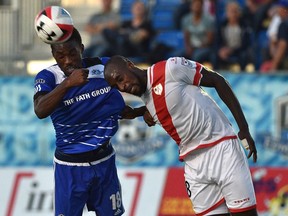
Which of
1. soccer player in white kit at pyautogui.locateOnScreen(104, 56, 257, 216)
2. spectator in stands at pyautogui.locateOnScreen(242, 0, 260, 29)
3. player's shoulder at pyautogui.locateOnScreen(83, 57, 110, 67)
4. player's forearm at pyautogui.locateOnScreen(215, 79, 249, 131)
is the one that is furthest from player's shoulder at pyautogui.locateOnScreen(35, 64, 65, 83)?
spectator in stands at pyautogui.locateOnScreen(242, 0, 260, 29)

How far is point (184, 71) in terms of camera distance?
25.5 ft

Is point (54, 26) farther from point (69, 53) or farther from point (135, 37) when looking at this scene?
point (135, 37)

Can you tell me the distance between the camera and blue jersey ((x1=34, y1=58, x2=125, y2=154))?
8.48 metres

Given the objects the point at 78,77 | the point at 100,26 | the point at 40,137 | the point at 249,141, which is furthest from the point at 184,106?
the point at 100,26

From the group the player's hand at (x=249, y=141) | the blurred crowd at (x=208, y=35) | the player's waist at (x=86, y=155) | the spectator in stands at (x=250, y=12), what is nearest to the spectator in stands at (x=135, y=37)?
the blurred crowd at (x=208, y=35)

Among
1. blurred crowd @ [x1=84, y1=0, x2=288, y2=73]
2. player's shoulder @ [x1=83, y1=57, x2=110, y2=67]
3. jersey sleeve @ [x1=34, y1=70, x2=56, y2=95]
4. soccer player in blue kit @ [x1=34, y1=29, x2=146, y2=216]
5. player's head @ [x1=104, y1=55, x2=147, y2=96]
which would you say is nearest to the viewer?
player's head @ [x1=104, y1=55, x2=147, y2=96]

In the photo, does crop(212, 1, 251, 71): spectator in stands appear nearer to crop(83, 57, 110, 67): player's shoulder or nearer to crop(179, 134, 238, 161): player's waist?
crop(83, 57, 110, 67): player's shoulder

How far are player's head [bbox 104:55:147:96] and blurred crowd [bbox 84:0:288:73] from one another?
6146 mm

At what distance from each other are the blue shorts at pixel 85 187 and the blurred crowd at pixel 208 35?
17.4 ft

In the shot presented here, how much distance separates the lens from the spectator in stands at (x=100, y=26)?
46.5 ft

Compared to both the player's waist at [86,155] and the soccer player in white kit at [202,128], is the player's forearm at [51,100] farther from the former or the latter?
the player's waist at [86,155]

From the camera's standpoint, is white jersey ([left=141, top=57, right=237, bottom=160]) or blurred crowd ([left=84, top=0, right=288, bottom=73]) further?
blurred crowd ([left=84, top=0, right=288, bottom=73])

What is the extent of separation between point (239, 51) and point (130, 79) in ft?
21.7

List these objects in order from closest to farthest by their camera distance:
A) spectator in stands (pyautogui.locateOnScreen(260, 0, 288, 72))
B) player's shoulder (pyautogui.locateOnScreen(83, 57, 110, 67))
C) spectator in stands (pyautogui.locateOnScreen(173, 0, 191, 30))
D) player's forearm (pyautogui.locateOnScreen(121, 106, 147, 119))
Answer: player's shoulder (pyautogui.locateOnScreen(83, 57, 110, 67)), player's forearm (pyautogui.locateOnScreen(121, 106, 147, 119)), spectator in stands (pyautogui.locateOnScreen(260, 0, 288, 72)), spectator in stands (pyautogui.locateOnScreen(173, 0, 191, 30))
